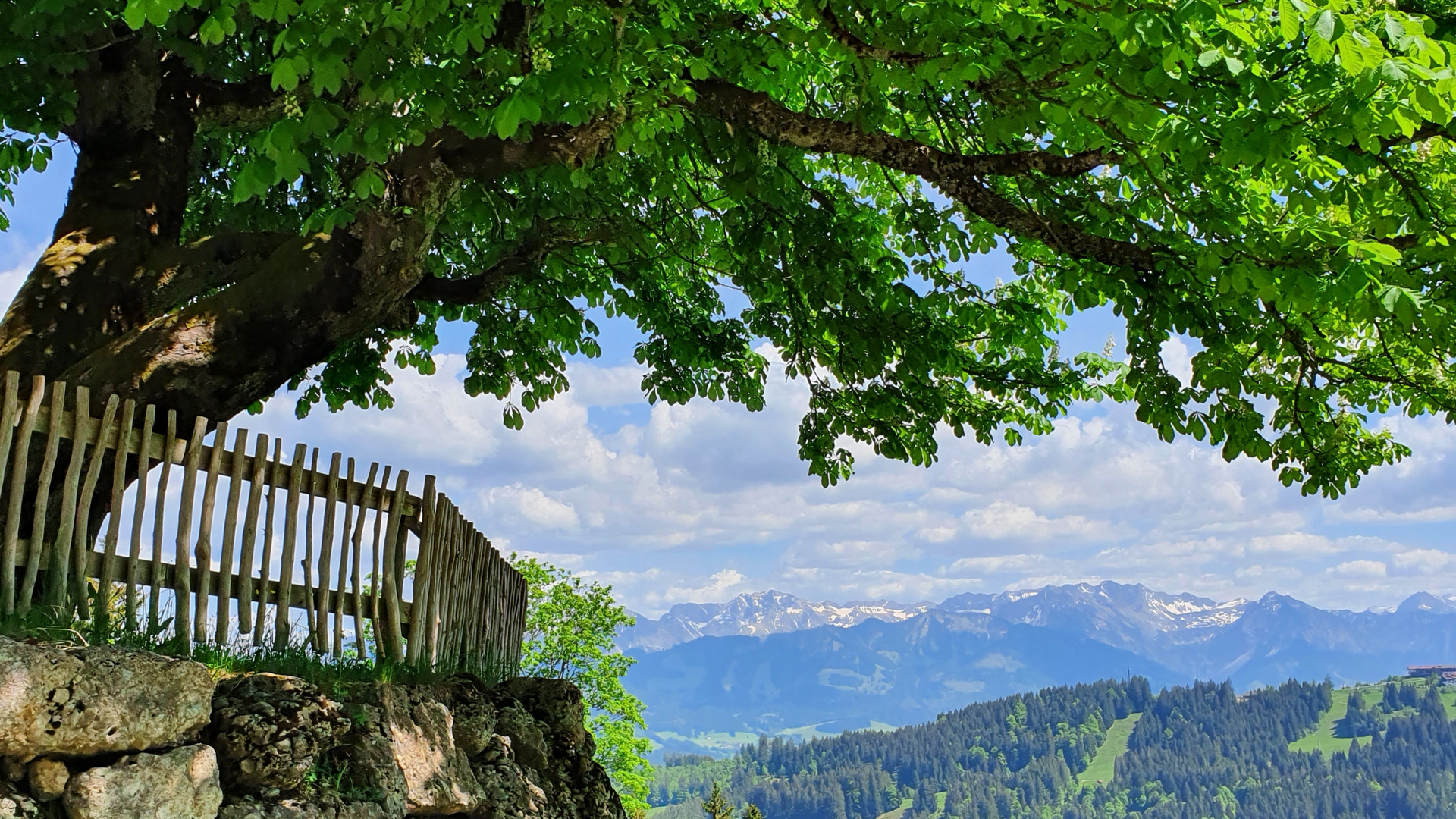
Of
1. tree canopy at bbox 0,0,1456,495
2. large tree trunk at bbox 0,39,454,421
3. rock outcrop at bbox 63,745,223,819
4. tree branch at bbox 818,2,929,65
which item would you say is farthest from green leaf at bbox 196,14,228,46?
rock outcrop at bbox 63,745,223,819

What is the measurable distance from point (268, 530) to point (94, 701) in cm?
261

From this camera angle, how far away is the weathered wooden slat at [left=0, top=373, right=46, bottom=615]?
21.8 feet

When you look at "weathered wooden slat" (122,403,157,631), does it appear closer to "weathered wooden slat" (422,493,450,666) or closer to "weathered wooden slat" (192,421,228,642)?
"weathered wooden slat" (192,421,228,642)

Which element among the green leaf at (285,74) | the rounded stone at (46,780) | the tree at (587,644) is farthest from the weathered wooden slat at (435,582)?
the tree at (587,644)

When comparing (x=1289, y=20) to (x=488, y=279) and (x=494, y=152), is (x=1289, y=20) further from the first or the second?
(x=488, y=279)

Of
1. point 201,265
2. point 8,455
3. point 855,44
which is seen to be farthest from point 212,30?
point 201,265

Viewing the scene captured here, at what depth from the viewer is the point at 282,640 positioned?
26.9ft

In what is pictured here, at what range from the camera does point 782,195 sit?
11.1 m

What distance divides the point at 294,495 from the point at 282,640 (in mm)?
1128

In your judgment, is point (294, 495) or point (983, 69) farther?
point (294, 495)

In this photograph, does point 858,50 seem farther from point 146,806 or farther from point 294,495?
point 146,806

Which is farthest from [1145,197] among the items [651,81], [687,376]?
[687,376]

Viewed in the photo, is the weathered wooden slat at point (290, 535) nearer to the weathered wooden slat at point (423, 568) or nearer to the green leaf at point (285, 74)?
the weathered wooden slat at point (423, 568)

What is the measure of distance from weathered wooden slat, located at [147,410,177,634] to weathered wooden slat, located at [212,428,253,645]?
341mm
